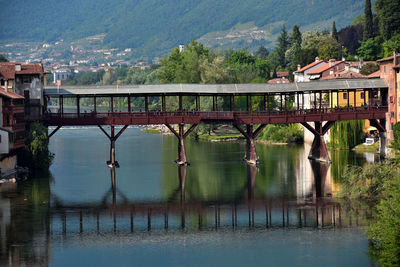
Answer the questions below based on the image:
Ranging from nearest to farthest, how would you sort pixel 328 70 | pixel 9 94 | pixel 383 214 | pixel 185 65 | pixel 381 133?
pixel 383 214 → pixel 9 94 → pixel 381 133 → pixel 328 70 → pixel 185 65

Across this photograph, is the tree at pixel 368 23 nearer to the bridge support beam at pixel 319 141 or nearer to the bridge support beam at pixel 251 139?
the bridge support beam at pixel 319 141

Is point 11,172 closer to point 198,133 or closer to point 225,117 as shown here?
point 225,117

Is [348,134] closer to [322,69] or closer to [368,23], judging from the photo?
[322,69]

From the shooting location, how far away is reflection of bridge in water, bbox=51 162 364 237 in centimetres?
6275

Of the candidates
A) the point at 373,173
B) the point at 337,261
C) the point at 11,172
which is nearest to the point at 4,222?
the point at 11,172

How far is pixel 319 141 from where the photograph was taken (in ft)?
324

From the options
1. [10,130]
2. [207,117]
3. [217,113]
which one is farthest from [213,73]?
[10,130]

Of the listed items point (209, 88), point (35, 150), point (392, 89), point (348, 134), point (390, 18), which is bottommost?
point (35, 150)

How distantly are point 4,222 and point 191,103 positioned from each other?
87.6 m

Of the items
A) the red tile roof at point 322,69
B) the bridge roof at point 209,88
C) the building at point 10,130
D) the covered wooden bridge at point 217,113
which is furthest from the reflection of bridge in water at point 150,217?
the red tile roof at point 322,69

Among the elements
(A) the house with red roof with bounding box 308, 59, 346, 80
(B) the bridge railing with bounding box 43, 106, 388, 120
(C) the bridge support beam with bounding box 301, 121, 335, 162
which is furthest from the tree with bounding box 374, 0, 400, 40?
(C) the bridge support beam with bounding box 301, 121, 335, 162

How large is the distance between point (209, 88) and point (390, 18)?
87046 millimetres

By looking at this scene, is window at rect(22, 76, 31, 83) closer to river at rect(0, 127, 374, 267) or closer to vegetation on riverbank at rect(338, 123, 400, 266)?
river at rect(0, 127, 374, 267)

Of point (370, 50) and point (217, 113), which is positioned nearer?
point (217, 113)
